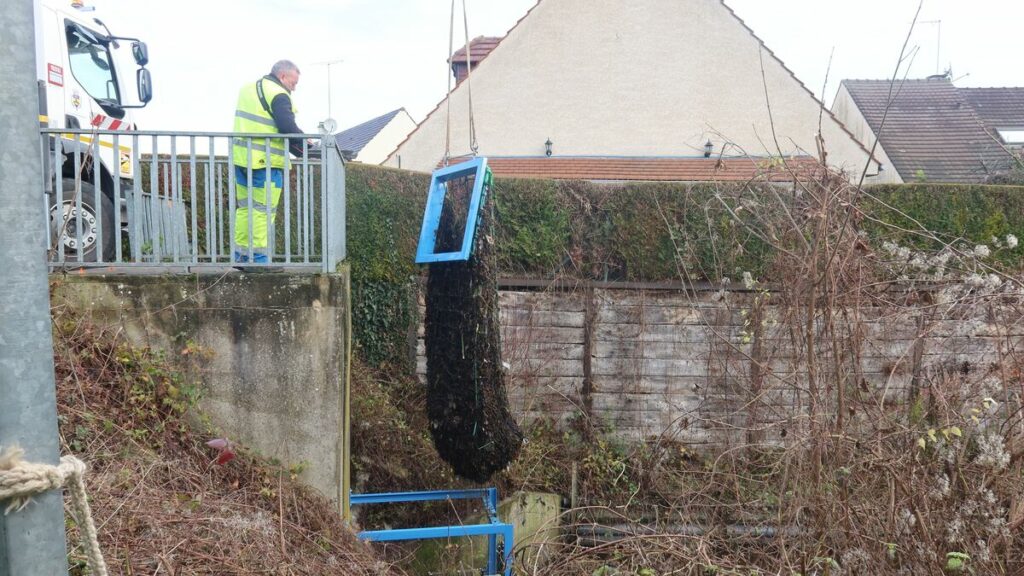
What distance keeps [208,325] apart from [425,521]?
9.06 ft

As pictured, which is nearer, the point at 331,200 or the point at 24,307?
the point at 24,307

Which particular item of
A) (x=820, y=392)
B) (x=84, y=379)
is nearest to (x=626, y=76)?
(x=820, y=392)

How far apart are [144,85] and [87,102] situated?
3.08 feet

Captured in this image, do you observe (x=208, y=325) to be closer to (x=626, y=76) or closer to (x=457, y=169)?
(x=457, y=169)

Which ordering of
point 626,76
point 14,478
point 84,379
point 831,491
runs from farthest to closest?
point 626,76 → point 84,379 → point 831,491 → point 14,478

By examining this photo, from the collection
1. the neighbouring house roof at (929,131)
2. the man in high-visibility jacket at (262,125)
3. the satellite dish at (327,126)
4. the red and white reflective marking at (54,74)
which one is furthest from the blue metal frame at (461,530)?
the neighbouring house roof at (929,131)

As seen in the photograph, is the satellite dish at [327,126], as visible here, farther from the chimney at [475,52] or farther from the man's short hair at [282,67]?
the chimney at [475,52]

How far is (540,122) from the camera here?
13.9m

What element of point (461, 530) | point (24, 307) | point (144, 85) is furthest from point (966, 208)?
point (144, 85)

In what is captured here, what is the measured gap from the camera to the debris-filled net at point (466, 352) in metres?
→ 5.14

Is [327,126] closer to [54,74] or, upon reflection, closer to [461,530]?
[461,530]

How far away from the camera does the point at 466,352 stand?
204 inches

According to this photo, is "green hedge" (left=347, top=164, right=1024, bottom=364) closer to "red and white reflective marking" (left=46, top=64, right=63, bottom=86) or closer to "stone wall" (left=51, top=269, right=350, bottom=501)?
"stone wall" (left=51, top=269, right=350, bottom=501)

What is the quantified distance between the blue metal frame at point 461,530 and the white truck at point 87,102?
3100 mm
